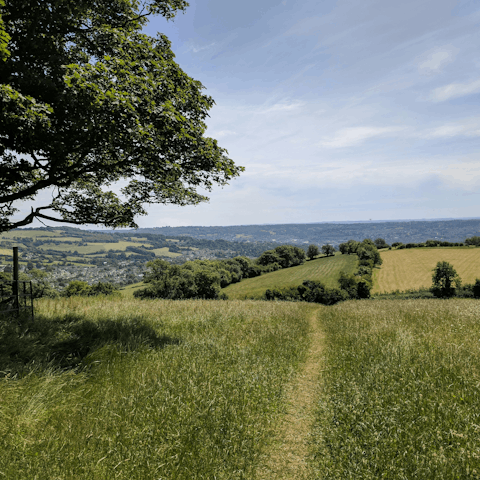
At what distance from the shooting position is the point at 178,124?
277 inches

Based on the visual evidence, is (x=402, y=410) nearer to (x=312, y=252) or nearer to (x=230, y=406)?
(x=230, y=406)

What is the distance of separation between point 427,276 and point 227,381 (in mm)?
97028

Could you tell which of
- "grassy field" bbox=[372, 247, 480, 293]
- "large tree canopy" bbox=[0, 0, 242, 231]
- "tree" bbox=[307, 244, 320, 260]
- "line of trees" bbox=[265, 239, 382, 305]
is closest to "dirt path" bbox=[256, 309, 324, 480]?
"large tree canopy" bbox=[0, 0, 242, 231]

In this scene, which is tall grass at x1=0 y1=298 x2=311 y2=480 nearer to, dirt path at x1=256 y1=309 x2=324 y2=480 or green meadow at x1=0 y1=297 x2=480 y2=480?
green meadow at x1=0 y1=297 x2=480 y2=480

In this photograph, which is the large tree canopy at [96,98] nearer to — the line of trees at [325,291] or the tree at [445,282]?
the line of trees at [325,291]

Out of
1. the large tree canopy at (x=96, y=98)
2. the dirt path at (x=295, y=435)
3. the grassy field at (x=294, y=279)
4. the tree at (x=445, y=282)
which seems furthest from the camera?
the grassy field at (x=294, y=279)

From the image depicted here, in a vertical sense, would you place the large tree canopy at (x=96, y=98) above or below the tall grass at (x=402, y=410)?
above

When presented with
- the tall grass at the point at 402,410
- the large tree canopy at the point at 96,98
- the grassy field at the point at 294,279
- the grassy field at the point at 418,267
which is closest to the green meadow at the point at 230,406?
the tall grass at the point at 402,410

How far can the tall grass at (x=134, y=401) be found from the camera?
3.08 meters

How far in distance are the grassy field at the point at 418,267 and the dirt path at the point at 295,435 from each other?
81.6m

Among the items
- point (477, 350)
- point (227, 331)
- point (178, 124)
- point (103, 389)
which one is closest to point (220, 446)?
point (103, 389)

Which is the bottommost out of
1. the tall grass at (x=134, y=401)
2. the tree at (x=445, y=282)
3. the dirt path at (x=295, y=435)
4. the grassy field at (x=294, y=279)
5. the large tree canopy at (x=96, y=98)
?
the grassy field at (x=294, y=279)

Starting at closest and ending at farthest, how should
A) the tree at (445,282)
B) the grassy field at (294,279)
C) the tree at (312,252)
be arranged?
the tree at (445,282)
the grassy field at (294,279)
the tree at (312,252)

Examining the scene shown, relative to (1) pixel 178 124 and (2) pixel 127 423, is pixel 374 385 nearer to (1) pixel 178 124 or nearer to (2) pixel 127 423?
(2) pixel 127 423
